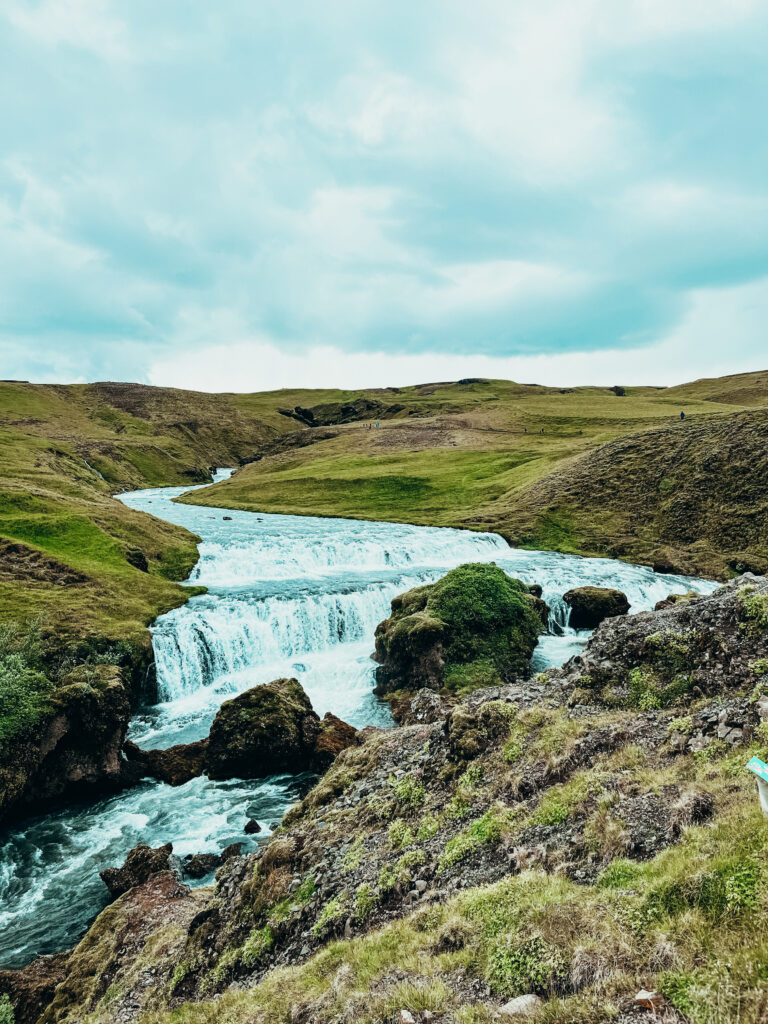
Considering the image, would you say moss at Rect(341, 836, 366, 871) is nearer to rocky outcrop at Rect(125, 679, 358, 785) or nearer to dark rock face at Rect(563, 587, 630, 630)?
rocky outcrop at Rect(125, 679, 358, 785)

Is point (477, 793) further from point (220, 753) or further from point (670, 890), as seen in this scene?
point (220, 753)

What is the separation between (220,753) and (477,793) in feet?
55.0

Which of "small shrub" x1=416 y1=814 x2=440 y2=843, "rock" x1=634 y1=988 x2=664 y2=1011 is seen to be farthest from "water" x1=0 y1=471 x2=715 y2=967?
"rock" x1=634 y1=988 x2=664 y2=1011

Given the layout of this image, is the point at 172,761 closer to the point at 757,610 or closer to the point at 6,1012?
the point at 6,1012

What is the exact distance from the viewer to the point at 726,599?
1270 centimetres

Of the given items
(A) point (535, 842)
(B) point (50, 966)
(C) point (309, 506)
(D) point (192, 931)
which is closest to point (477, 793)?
(A) point (535, 842)

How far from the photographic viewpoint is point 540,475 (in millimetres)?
86312

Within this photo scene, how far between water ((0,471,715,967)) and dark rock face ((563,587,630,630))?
3.46ft

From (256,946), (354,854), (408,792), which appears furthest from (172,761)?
(354,854)

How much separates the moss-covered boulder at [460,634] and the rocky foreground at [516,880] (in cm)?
1393

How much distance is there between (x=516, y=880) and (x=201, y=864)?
14491mm

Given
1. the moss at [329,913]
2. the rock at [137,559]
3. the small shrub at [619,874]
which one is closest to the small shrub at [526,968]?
the small shrub at [619,874]

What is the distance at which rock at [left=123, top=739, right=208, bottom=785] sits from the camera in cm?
2422

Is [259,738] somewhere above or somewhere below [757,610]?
below
